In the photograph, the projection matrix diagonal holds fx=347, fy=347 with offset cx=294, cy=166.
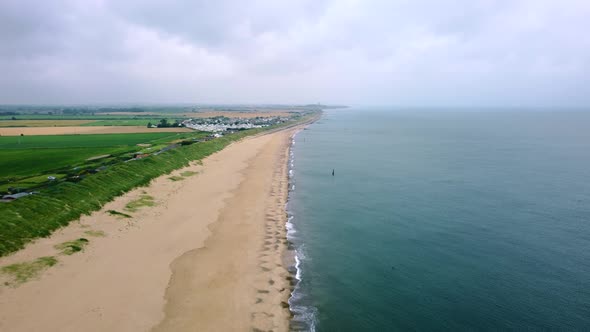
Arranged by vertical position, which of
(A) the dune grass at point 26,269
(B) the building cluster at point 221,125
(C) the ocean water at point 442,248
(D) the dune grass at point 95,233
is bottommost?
(C) the ocean water at point 442,248

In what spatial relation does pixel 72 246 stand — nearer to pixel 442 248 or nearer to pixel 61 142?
pixel 442 248

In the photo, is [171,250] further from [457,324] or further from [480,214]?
[480,214]

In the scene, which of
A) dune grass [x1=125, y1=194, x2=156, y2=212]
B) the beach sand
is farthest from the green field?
the beach sand

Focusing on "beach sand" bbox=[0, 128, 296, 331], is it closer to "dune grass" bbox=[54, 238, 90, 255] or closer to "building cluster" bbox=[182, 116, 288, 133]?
"dune grass" bbox=[54, 238, 90, 255]

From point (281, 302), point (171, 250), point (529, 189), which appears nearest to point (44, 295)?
point (171, 250)

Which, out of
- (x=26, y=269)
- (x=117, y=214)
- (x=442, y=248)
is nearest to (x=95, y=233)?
(x=117, y=214)

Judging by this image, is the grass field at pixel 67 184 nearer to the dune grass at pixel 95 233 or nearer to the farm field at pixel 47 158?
the farm field at pixel 47 158

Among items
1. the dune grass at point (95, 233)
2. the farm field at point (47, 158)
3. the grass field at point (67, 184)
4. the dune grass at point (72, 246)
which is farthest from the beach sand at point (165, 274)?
the farm field at point (47, 158)

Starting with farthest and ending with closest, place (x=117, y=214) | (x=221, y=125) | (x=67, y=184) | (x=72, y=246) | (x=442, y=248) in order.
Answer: (x=221, y=125), (x=67, y=184), (x=117, y=214), (x=442, y=248), (x=72, y=246)
